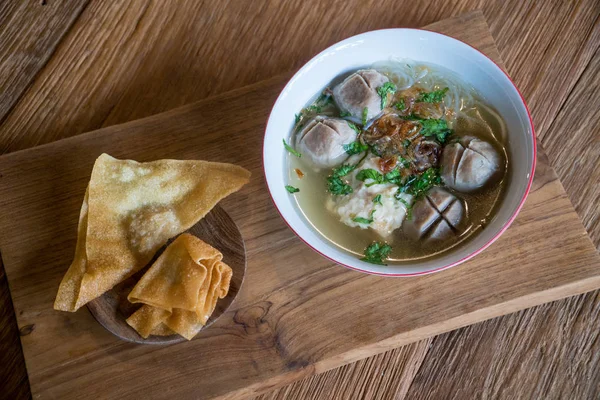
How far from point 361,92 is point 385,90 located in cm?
8

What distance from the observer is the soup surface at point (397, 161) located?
183cm

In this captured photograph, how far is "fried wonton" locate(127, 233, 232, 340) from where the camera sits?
1.75 metres

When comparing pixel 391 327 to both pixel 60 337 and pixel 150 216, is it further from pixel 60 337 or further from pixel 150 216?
pixel 60 337

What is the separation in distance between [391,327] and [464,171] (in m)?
0.55

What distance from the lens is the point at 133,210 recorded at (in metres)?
1.86

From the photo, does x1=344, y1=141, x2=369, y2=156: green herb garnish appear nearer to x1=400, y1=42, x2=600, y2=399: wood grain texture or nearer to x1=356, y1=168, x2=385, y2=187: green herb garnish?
x1=356, y1=168, x2=385, y2=187: green herb garnish

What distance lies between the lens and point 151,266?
5.96 feet

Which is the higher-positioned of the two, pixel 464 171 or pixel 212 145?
pixel 464 171

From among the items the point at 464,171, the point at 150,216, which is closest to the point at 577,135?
the point at 464,171

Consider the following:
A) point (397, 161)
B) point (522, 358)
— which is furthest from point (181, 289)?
point (522, 358)

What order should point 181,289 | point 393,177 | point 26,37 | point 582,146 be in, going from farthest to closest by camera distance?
point 26,37 → point 582,146 → point 393,177 → point 181,289

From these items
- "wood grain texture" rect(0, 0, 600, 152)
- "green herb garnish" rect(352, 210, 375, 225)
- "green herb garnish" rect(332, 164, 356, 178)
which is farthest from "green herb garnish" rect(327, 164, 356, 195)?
"wood grain texture" rect(0, 0, 600, 152)

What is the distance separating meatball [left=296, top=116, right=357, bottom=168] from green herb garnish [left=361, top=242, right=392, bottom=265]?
0.30 metres

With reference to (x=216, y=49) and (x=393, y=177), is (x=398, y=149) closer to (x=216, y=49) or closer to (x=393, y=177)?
(x=393, y=177)
